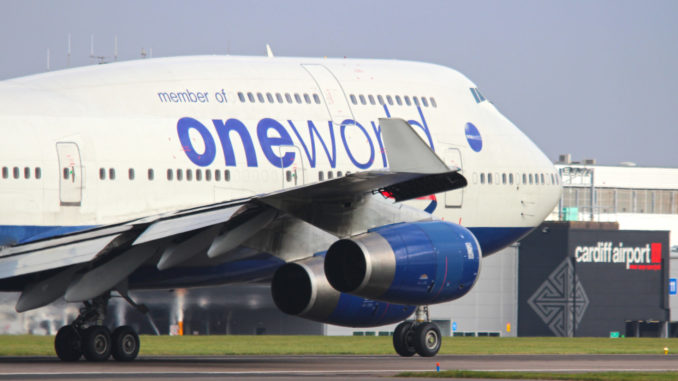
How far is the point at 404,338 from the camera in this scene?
87.1 ft

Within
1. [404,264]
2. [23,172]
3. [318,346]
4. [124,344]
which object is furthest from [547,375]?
[318,346]

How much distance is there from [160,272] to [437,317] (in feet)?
123

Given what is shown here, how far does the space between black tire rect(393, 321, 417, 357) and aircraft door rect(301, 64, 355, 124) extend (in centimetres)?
465

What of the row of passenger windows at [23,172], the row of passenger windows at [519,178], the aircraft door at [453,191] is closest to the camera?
the row of passenger windows at [23,172]

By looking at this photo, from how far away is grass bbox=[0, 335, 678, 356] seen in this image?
31.9m

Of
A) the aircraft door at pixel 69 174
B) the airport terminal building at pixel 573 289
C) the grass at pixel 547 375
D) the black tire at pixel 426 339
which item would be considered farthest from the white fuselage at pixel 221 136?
the airport terminal building at pixel 573 289

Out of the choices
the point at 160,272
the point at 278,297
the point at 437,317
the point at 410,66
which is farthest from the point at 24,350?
the point at 437,317

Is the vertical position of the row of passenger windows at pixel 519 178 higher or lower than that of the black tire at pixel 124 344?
higher

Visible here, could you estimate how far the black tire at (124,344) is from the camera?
2442 cm

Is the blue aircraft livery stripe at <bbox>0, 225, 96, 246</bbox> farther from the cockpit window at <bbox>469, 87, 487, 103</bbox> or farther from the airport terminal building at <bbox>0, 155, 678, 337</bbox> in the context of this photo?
the airport terminal building at <bbox>0, 155, 678, 337</bbox>

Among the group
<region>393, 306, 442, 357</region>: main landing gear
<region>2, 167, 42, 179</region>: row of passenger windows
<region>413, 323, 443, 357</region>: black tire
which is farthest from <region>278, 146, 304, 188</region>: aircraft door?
<region>2, 167, 42, 179</region>: row of passenger windows

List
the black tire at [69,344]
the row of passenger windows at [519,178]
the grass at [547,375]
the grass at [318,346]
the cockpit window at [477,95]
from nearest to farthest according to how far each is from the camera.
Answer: the grass at [547,375], the black tire at [69,344], the row of passenger windows at [519,178], the cockpit window at [477,95], the grass at [318,346]

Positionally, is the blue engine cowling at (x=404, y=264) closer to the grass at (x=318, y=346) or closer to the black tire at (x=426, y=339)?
the black tire at (x=426, y=339)

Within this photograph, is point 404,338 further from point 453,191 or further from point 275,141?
point 275,141
